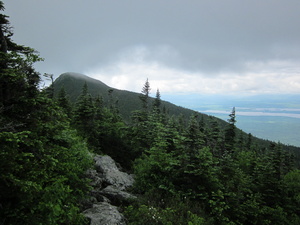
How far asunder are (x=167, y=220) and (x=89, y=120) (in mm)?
15724

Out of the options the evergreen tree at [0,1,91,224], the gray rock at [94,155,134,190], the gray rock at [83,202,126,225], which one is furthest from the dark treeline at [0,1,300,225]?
the gray rock at [94,155,134,190]

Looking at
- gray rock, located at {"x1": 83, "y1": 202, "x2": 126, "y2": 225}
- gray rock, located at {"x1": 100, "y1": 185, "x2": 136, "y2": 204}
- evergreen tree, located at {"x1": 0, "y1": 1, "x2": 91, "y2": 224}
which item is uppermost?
evergreen tree, located at {"x1": 0, "y1": 1, "x2": 91, "y2": 224}

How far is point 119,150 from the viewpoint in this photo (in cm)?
2127

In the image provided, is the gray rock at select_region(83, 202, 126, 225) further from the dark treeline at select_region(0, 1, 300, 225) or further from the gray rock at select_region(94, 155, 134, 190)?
the gray rock at select_region(94, 155, 134, 190)

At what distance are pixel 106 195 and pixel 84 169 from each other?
2.32 m

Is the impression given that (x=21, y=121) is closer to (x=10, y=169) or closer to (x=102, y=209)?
(x=10, y=169)

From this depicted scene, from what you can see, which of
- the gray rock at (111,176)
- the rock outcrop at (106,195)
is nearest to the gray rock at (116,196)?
the rock outcrop at (106,195)

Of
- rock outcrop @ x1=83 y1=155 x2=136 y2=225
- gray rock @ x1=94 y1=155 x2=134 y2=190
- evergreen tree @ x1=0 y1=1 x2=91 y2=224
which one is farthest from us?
gray rock @ x1=94 y1=155 x2=134 y2=190

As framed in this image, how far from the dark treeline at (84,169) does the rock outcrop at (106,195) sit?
663mm

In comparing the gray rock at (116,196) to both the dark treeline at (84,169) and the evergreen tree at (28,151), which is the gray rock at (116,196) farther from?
the evergreen tree at (28,151)

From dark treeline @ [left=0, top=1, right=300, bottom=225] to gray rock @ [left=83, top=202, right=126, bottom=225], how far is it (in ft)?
1.94

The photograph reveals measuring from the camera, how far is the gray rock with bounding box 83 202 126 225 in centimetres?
665

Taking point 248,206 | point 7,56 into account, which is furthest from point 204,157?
point 7,56

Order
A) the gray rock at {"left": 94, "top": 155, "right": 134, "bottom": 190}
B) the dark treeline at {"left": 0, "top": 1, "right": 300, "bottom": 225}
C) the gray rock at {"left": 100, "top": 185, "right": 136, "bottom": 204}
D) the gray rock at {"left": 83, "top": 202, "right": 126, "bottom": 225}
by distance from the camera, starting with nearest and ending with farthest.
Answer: the dark treeline at {"left": 0, "top": 1, "right": 300, "bottom": 225}
the gray rock at {"left": 83, "top": 202, "right": 126, "bottom": 225}
the gray rock at {"left": 100, "top": 185, "right": 136, "bottom": 204}
the gray rock at {"left": 94, "top": 155, "right": 134, "bottom": 190}
